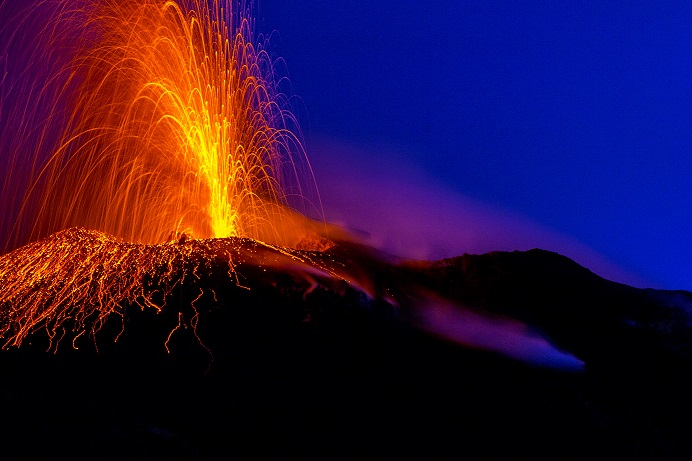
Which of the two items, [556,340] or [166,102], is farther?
[166,102]

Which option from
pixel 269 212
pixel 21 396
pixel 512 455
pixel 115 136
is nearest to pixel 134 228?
pixel 115 136

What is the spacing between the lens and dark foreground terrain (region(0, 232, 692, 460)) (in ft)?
19.4

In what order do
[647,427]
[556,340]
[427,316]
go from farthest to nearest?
[556,340] < [427,316] < [647,427]

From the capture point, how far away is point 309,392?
7.75 m

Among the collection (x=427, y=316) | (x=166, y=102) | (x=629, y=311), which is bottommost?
(x=427, y=316)

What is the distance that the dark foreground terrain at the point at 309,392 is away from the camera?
592 cm

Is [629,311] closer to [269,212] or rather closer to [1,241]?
[269,212]

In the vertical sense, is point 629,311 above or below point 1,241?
above

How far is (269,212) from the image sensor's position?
62.1ft

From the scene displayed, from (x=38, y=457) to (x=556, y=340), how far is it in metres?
10.3

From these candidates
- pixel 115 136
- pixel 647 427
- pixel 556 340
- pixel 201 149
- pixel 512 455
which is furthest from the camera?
pixel 115 136

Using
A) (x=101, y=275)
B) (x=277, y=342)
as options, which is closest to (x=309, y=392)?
(x=277, y=342)

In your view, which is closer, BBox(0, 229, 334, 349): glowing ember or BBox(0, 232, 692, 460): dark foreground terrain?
BBox(0, 232, 692, 460): dark foreground terrain

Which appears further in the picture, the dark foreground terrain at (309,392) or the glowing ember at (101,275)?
the glowing ember at (101,275)
